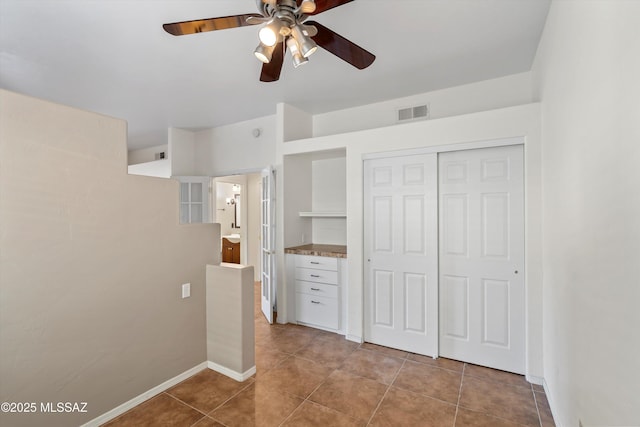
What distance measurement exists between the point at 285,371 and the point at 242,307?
30.2 inches

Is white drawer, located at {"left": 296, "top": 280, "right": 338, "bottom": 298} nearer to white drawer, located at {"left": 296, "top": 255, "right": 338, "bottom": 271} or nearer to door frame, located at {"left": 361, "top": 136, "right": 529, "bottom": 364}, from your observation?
Result: white drawer, located at {"left": 296, "top": 255, "right": 338, "bottom": 271}

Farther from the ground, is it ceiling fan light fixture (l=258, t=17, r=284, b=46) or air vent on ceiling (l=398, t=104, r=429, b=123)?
air vent on ceiling (l=398, t=104, r=429, b=123)

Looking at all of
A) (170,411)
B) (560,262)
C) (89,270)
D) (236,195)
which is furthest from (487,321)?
(236,195)

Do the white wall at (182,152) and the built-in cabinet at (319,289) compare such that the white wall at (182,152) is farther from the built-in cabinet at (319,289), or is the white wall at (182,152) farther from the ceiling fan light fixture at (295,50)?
the ceiling fan light fixture at (295,50)

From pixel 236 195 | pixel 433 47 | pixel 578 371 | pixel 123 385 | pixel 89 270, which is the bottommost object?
pixel 123 385

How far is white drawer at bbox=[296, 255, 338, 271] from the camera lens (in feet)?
11.9

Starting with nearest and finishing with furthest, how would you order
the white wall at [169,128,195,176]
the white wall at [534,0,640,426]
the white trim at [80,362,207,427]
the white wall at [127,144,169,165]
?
the white wall at [534,0,640,426]
the white trim at [80,362,207,427]
the white wall at [169,128,195,176]
the white wall at [127,144,169,165]

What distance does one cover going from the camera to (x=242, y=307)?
2.55 m

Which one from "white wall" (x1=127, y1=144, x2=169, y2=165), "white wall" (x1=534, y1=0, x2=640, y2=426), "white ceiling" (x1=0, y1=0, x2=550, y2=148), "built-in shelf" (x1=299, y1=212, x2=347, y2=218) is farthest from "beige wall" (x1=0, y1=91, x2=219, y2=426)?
"white wall" (x1=127, y1=144, x2=169, y2=165)

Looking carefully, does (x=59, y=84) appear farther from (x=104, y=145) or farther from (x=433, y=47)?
(x=433, y=47)

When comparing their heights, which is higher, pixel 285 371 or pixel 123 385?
pixel 123 385

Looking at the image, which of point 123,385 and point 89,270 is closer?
point 89,270

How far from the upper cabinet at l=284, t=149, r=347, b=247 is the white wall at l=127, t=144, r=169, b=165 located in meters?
3.34

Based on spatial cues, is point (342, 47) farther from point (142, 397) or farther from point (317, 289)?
point (142, 397)
